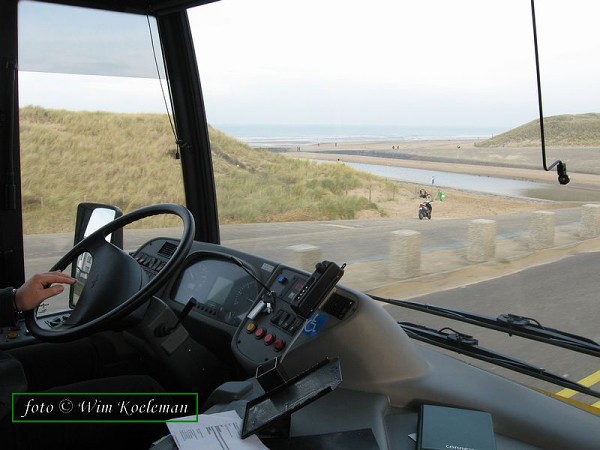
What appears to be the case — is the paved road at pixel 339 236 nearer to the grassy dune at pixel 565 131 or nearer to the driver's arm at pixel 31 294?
the grassy dune at pixel 565 131

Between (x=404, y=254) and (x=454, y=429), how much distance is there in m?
1.05

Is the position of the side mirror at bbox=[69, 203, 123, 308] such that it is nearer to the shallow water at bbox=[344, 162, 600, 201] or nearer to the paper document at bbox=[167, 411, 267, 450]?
the paper document at bbox=[167, 411, 267, 450]

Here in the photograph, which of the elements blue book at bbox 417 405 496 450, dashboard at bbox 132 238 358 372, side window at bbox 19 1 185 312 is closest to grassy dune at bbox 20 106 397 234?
side window at bbox 19 1 185 312

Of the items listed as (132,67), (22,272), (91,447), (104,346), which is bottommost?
(91,447)

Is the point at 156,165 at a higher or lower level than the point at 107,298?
higher

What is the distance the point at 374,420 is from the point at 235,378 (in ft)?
2.70

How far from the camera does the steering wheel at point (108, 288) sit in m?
1.74

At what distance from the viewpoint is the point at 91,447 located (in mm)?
1843

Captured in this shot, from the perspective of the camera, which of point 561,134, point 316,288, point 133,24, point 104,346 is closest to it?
point 316,288

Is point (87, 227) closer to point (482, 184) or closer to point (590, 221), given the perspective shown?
point (482, 184)

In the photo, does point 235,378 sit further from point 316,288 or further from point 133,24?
point 133,24

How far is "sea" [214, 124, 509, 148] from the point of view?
2156 millimetres

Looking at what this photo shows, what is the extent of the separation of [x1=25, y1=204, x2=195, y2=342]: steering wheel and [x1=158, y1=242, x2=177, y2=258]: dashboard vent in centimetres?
50

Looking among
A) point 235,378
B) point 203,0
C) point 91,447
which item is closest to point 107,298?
point 91,447
